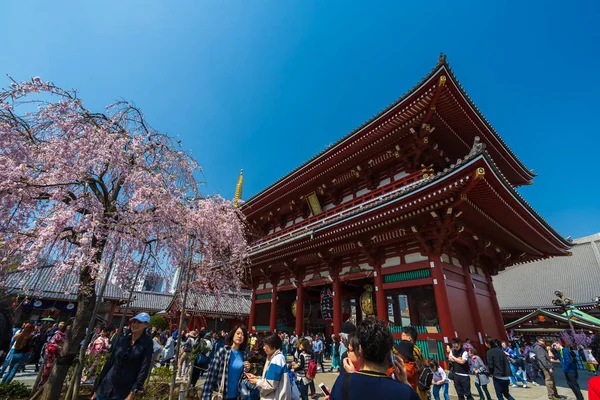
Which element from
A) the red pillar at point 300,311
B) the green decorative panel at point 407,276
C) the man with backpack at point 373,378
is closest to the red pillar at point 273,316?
the red pillar at point 300,311

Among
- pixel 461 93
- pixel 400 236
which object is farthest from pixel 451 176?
pixel 461 93

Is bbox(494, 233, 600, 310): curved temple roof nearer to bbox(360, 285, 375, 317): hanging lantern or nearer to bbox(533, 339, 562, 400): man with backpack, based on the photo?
bbox(360, 285, 375, 317): hanging lantern

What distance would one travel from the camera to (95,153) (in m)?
5.99

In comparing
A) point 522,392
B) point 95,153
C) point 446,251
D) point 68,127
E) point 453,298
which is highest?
point 68,127

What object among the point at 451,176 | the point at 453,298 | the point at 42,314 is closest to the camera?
the point at 451,176

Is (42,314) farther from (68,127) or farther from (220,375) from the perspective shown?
(220,375)

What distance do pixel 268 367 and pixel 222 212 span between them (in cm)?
722

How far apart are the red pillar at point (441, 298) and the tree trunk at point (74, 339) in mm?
9241

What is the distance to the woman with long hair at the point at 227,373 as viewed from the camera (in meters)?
3.75

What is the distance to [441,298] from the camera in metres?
8.71

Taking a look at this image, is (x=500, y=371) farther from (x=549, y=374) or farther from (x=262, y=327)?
(x=262, y=327)

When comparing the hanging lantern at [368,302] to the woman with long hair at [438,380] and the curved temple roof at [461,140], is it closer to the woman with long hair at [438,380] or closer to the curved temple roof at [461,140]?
the woman with long hair at [438,380]

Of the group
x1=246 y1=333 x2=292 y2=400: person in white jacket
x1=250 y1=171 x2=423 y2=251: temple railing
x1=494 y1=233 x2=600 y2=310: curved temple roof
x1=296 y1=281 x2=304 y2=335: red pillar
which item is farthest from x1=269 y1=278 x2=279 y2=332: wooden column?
x1=494 y1=233 x2=600 y2=310: curved temple roof

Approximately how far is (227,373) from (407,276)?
25.8 feet
